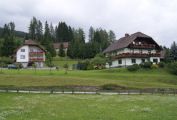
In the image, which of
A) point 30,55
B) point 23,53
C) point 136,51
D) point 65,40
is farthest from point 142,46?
point 65,40

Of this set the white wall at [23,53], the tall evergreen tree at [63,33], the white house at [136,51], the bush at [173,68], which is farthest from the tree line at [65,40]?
the bush at [173,68]

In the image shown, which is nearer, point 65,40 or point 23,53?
point 23,53

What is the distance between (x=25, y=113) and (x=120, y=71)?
62853 millimetres

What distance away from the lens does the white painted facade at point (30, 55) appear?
125438 millimetres

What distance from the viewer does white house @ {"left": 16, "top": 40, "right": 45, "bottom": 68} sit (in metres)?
125

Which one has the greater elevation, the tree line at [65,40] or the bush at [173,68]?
the tree line at [65,40]

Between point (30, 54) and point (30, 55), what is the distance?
1.21 ft

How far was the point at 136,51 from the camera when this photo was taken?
10394 cm

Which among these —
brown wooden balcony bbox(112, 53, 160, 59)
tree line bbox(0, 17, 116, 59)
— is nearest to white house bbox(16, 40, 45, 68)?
tree line bbox(0, 17, 116, 59)

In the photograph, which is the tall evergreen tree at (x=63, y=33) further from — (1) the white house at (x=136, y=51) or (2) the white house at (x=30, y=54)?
(1) the white house at (x=136, y=51)

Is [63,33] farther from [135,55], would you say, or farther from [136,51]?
[135,55]

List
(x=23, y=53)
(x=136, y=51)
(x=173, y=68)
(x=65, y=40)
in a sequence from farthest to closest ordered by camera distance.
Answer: (x=65, y=40)
(x=23, y=53)
(x=136, y=51)
(x=173, y=68)

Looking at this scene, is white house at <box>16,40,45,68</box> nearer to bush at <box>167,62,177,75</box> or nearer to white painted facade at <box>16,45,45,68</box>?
white painted facade at <box>16,45,45,68</box>

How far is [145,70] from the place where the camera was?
89875 millimetres
